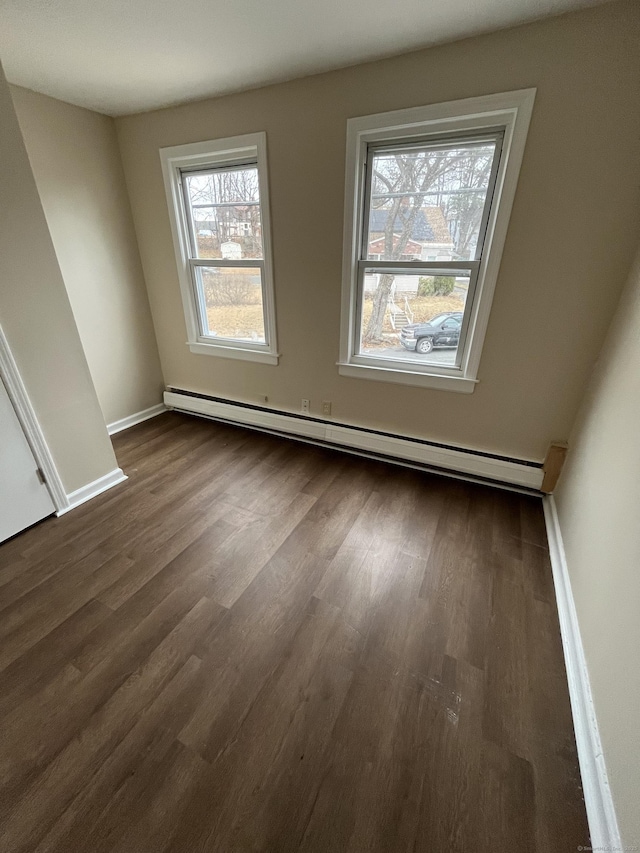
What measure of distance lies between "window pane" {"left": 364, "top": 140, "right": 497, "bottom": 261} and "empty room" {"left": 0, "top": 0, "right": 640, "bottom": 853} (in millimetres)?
17

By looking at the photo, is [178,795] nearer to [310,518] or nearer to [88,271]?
[310,518]

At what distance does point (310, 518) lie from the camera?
2102 millimetres

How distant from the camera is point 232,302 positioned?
2.98m

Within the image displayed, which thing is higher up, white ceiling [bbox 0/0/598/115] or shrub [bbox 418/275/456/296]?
white ceiling [bbox 0/0/598/115]

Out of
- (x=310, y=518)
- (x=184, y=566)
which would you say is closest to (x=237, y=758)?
(x=184, y=566)

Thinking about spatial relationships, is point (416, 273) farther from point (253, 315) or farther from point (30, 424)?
point (30, 424)

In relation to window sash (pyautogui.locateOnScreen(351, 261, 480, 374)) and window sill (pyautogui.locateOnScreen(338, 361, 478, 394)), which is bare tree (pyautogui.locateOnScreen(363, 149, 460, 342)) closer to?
window sash (pyautogui.locateOnScreen(351, 261, 480, 374))

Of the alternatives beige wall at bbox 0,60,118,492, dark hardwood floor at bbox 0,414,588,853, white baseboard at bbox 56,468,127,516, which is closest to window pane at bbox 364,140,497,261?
dark hardwood floor at bbox 0,414,588,853

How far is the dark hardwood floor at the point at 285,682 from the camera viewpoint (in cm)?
96

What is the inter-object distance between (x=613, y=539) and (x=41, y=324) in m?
2.86

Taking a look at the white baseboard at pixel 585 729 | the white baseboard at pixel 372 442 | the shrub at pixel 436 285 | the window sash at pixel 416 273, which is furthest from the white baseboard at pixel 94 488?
the white baseboard at pixel 585 729

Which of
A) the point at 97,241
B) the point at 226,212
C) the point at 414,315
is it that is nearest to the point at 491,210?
the point at 414,315

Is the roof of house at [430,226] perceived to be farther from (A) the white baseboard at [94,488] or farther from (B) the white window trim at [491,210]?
(A) the white baseboard at [94,488]

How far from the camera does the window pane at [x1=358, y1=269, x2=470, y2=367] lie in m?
2.21
